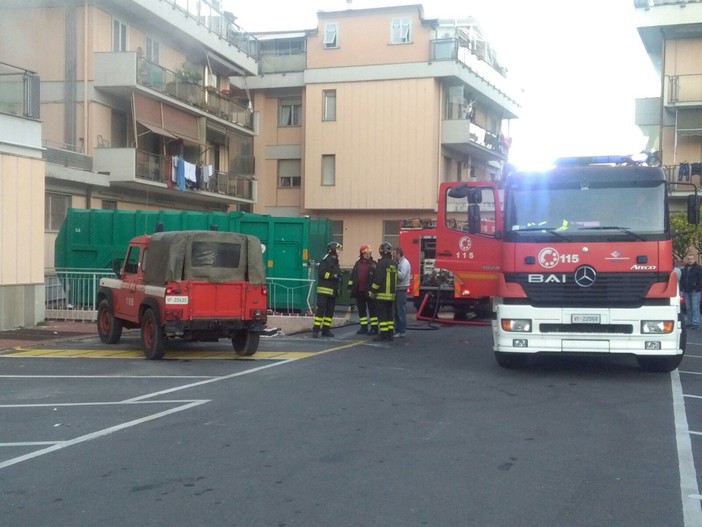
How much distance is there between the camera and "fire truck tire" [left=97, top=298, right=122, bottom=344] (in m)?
15.2

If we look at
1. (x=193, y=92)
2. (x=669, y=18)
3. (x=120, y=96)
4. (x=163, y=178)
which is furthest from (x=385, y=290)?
(x=669, y=18)

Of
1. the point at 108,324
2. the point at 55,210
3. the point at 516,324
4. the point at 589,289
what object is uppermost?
the point at 55,210

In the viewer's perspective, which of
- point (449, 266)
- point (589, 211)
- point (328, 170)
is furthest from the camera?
point (328, 170)

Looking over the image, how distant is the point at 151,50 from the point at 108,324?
54.2 feet

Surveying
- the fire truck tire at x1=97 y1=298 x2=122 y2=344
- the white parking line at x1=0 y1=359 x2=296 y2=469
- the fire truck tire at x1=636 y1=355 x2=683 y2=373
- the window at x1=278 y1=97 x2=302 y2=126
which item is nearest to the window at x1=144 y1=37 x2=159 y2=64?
the window at x1=278 y1=97 x2=302 y2=126

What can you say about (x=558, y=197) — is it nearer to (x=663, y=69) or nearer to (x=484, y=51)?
(x=663, y=69)

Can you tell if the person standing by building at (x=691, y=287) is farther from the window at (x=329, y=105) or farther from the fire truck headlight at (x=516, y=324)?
the window at (x=329, y=105)

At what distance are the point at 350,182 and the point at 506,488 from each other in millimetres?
32266

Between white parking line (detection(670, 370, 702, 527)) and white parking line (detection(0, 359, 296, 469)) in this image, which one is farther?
white parking line (detection(0, 359, 296, 469))

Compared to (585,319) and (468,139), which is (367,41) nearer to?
(468,139)

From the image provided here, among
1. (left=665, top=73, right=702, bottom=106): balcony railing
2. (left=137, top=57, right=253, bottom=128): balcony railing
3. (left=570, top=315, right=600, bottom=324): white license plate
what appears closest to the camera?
(left=570, top=315, right=600, bottom=324): white license plate

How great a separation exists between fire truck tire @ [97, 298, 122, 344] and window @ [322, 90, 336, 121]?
2406cm

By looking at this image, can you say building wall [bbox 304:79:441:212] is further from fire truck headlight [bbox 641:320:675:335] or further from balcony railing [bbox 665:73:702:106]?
fire truck headlight [bbox 641:320:675:335]

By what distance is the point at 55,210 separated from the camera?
24453mm
